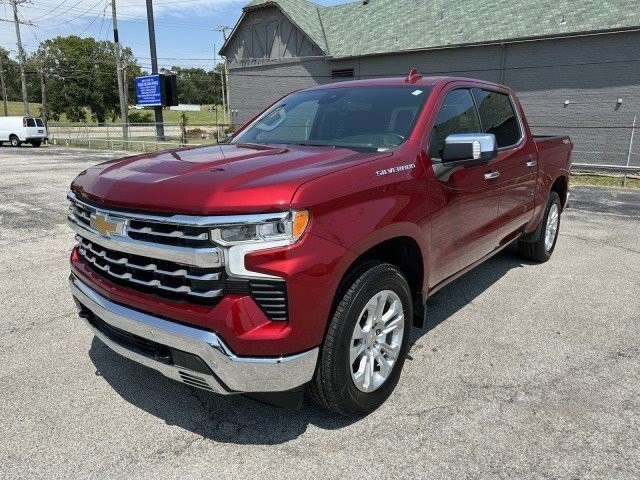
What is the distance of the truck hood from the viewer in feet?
7.43

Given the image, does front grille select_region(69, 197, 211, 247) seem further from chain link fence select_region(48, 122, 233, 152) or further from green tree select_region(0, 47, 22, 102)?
green tree select_region(0, 47, 22, 102)

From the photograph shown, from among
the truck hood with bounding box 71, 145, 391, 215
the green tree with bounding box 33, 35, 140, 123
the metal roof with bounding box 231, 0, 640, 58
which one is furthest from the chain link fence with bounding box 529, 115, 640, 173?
the green tree with bounding box 33, 35, 140, 123

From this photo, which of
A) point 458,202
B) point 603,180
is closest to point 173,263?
point 458,202

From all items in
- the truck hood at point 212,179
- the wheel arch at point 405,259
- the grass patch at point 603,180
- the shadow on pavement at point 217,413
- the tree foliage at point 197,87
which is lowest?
the shadow on pavement at point 217,413

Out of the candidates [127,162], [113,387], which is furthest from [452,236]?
[113,387]

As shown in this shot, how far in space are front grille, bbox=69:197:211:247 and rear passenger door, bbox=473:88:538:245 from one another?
8.84 ft

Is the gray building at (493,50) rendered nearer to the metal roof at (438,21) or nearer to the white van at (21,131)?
the metal roof at (438,21)

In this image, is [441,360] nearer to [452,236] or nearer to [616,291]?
[452,236]

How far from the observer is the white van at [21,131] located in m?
32.8

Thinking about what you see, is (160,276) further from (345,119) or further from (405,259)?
(345,119)

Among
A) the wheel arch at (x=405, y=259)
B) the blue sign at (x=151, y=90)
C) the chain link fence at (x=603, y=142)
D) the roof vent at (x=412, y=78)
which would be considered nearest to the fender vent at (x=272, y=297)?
the wheel arch at (x=405, y=259)

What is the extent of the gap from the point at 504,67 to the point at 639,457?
19.1 m

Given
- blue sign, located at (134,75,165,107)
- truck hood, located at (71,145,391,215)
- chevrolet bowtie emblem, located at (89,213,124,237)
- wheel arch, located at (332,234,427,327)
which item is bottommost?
wheel arch, located at (332,234,427,327)

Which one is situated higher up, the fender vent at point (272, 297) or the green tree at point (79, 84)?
the green tree at point (79, 84)
